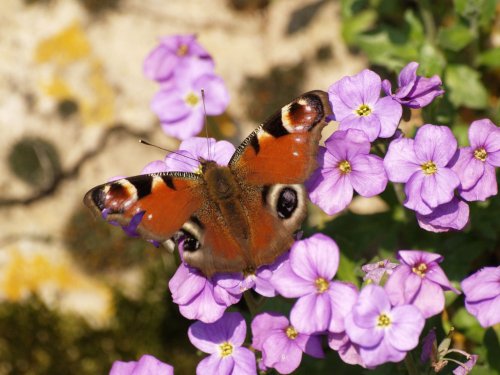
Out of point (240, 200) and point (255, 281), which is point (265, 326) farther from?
point (240, 200)

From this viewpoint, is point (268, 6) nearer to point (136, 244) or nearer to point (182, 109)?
point (182, 109)

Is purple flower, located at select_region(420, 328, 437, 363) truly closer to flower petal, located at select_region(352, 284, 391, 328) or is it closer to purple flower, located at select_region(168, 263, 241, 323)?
flower petal, located at select_region(352, 284, 391, 328)

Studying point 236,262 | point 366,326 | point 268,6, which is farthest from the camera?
point 268,6

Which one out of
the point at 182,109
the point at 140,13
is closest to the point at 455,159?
the point at 182,109

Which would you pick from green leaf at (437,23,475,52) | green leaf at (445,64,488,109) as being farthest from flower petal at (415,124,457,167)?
green leaf at (437,23,475,52)

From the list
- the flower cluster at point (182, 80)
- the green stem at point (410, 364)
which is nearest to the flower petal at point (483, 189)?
the green stem at point (410, 364)

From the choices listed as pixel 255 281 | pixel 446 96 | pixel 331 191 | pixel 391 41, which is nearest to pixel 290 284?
pixel 255 281

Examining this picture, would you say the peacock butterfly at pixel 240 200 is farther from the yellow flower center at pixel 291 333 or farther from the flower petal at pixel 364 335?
the flower petal at pixel 364 335
